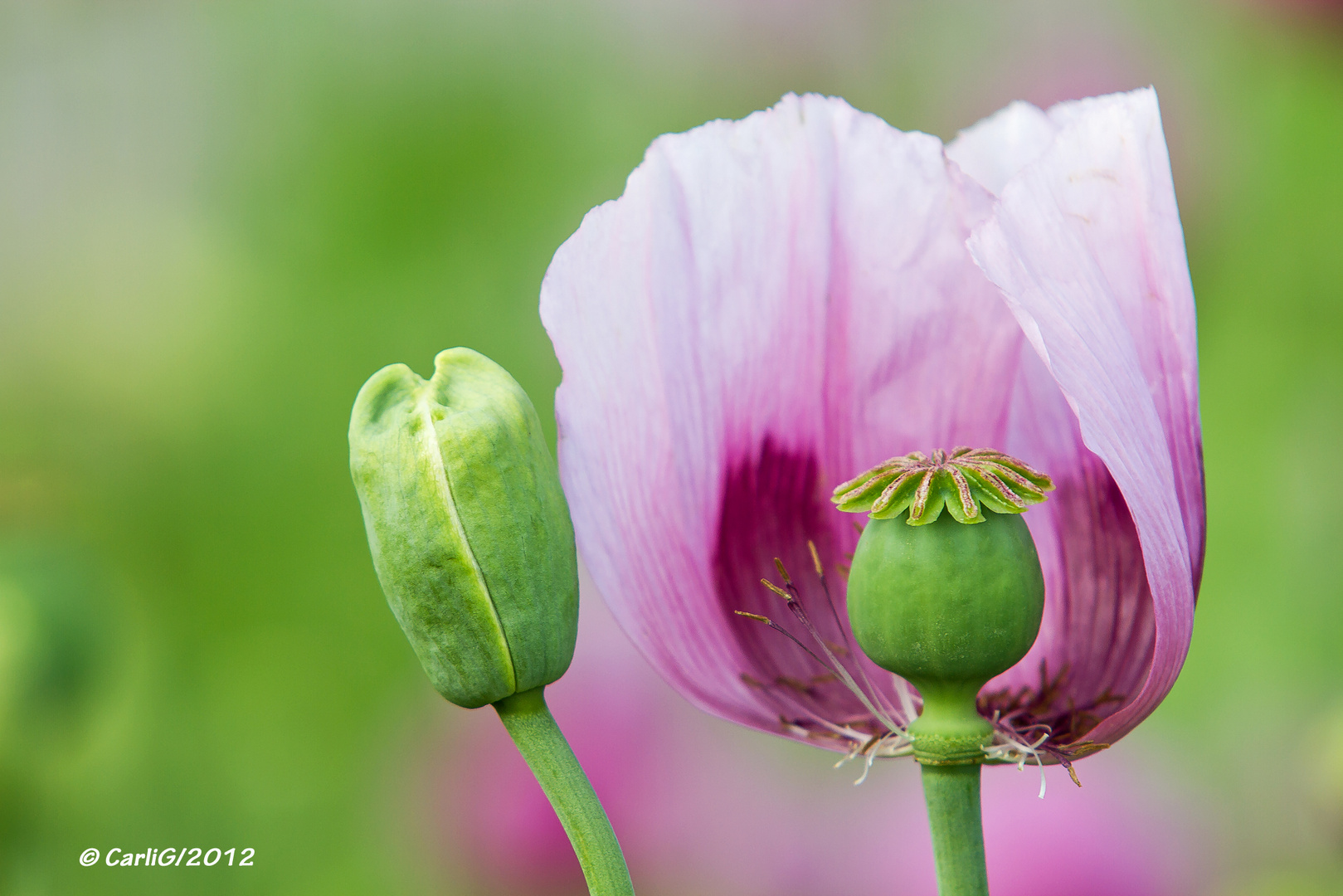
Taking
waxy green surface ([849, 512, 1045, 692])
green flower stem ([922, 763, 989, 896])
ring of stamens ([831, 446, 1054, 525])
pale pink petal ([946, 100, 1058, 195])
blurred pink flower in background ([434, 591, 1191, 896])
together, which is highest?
pale pink petal ([946, 100, 1058, 195])

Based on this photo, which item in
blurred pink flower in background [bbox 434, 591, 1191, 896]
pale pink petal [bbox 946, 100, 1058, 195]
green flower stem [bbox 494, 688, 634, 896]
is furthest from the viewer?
blurred pink flower in background [bbox 434, 591, 1191, 896]

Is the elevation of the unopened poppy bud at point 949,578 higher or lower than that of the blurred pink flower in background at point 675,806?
higher

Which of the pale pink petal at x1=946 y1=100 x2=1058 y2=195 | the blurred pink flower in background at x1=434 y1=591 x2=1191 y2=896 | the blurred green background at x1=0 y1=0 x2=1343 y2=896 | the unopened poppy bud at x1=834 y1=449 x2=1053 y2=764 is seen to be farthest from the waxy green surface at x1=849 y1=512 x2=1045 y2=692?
the blurred green background at x1=0 y1=0 x2=1343 y2=896

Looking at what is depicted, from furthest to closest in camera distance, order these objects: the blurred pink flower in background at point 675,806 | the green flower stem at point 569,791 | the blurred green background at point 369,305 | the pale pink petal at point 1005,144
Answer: the blurred green background at point 369,305 → the blurred pink flower in background at point 675,806 → the pale pink petal at point 1005,144 → the green flower stem at point 569,791

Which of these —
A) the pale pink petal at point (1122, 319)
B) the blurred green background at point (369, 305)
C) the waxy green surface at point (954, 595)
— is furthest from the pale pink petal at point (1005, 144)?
the blurred green background at point (369, 305)

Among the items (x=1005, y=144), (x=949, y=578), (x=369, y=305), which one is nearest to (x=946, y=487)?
(x=949, y=578)

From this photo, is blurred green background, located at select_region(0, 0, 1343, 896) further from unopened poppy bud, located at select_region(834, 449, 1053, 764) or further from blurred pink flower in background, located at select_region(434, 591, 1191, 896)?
unopened poppy bud, located at select_region(834, 449, 1053, 764)

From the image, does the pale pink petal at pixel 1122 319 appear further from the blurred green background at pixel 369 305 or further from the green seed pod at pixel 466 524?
the blurred green background at pixel 369 305

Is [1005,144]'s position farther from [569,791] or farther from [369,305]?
[369,305]
